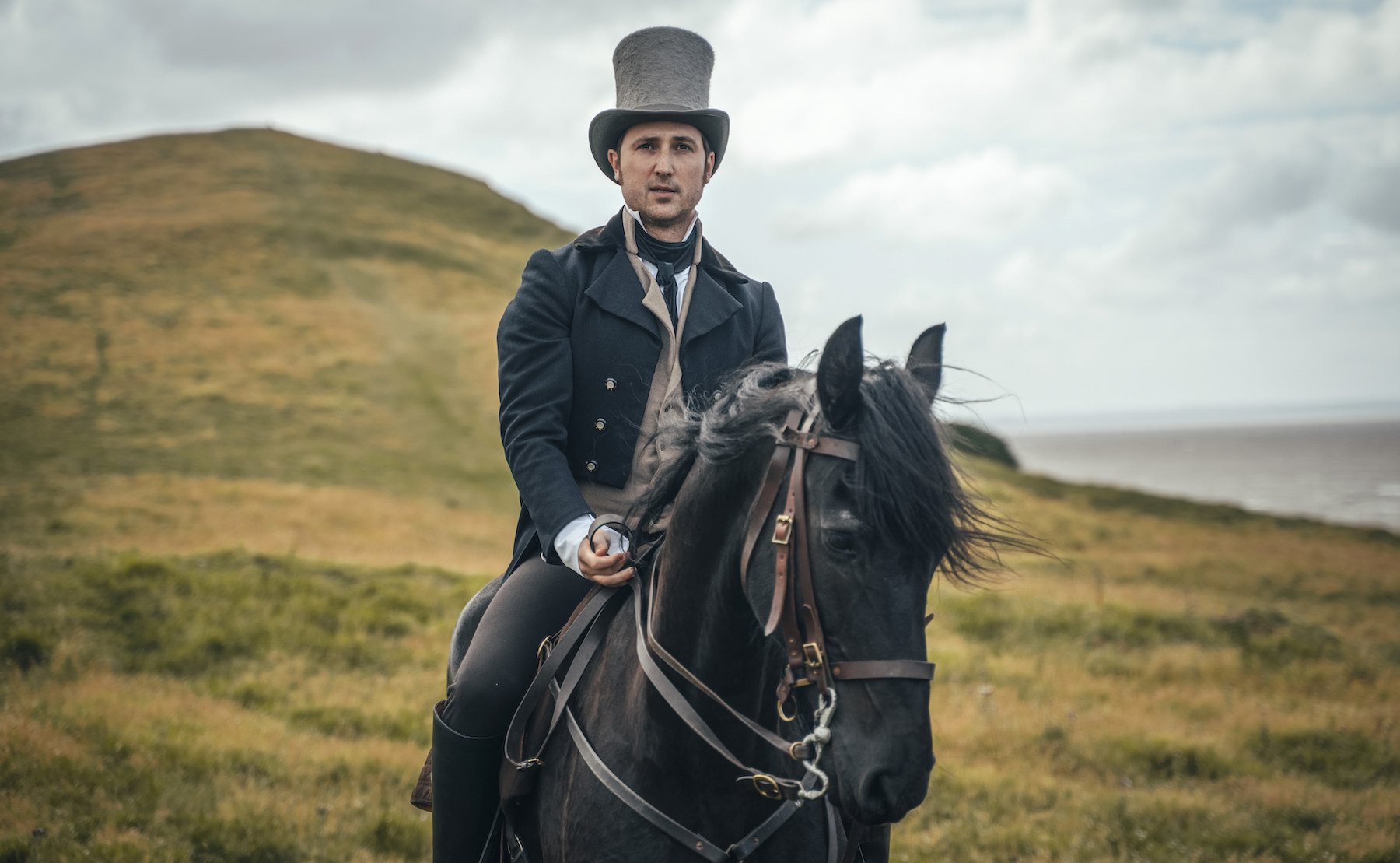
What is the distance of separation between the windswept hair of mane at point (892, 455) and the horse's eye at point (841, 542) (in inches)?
2.5

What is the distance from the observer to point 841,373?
2398 millimetres

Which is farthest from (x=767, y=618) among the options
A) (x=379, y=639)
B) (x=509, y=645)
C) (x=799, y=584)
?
(x=379, y=639)

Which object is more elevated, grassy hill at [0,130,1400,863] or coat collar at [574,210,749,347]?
coat collar at [574,210,749,347]

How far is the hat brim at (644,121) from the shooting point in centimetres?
355

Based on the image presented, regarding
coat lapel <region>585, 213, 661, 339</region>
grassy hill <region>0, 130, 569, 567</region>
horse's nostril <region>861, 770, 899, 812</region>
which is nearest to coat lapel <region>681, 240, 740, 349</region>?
coat lapel <region>585, 213, 661, 339</region>

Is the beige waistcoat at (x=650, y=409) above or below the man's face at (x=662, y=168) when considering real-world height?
below

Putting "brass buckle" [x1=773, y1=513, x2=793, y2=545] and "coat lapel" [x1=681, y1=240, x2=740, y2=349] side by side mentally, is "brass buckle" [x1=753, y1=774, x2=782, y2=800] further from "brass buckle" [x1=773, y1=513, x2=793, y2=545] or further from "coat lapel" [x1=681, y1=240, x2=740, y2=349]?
"coat lapel" [x1=681, y1=240, x2=740, y2=349]

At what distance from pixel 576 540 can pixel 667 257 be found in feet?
4.28

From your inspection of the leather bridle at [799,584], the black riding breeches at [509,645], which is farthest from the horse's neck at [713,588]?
the black riding breeches at [509,645]

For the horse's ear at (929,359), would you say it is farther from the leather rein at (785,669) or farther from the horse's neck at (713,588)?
the horse's neck at (713,588)

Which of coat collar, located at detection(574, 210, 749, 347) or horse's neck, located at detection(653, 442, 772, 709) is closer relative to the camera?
horse's neck, located at detection(653, 442, 772, 709)

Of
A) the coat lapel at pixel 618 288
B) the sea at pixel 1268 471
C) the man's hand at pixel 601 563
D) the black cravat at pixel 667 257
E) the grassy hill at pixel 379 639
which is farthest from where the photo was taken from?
the sea at pixel 1268 471

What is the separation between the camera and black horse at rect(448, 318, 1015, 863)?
7.38ft

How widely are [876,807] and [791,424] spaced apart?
1.03 metres
